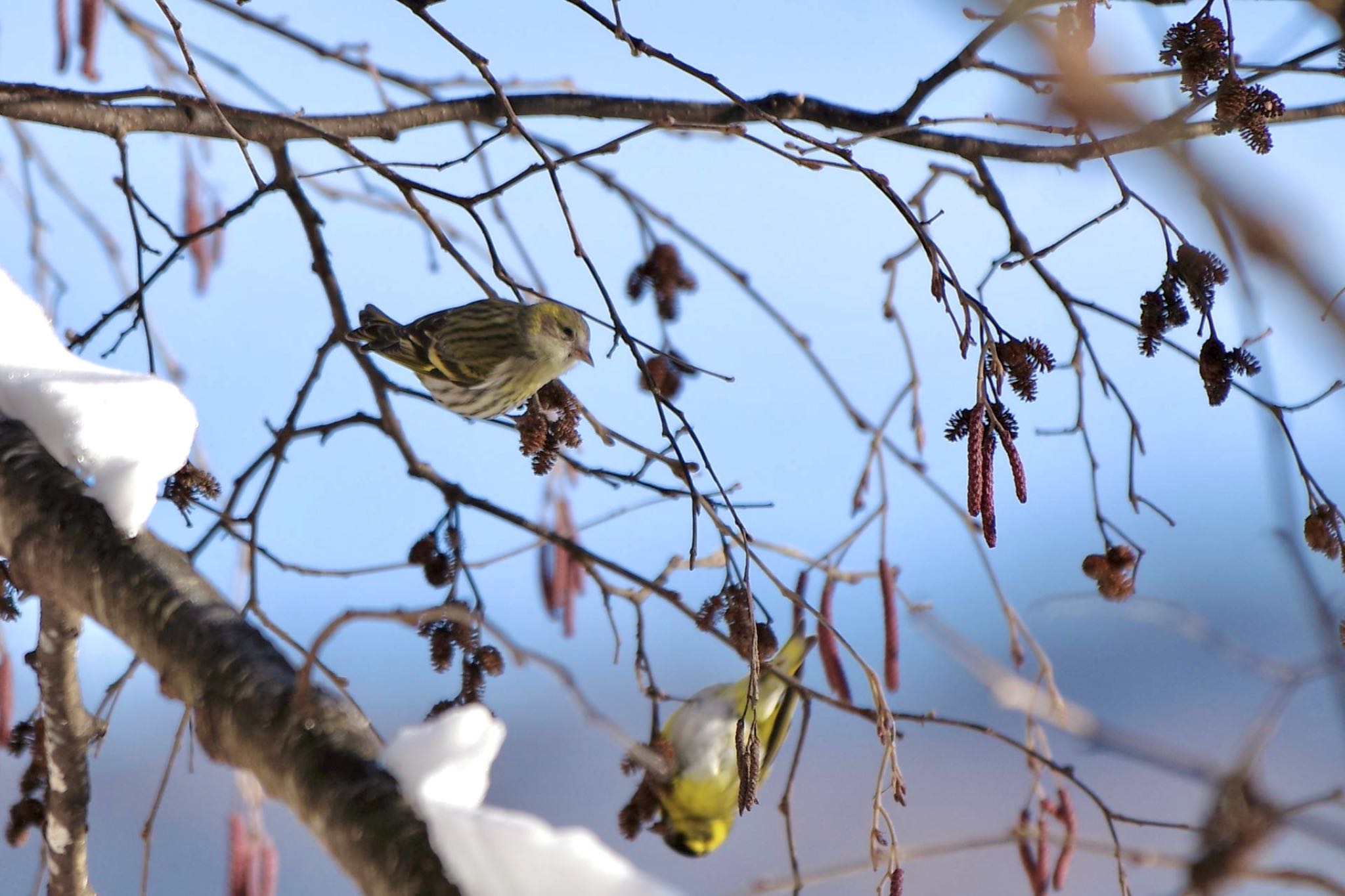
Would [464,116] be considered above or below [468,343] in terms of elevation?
→ below

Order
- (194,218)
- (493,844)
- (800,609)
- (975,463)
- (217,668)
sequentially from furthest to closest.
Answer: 1. (194,218)
2. (800,609)
3. (975,463)
4. (217,668)
5. (493,844)

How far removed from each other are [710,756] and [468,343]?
36.1 inches

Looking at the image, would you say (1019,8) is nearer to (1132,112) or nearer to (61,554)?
(1132,112)

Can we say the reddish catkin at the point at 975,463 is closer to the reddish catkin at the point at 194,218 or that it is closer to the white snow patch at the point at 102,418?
the white snow patch at the point at 102,418

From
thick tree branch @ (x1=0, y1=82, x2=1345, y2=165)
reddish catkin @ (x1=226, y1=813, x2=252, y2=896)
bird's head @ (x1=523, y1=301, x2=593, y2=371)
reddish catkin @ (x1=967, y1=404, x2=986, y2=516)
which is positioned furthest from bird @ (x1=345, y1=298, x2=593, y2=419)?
reddish catkin @ (x1=967, y1=404, x2=986, y2=516)

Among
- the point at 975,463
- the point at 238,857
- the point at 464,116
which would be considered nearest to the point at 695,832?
the point at 238,857

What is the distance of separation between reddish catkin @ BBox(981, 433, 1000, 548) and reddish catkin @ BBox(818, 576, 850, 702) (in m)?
0.35

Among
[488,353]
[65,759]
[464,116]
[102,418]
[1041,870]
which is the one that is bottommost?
[1041,870]

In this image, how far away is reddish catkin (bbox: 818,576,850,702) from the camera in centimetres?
118

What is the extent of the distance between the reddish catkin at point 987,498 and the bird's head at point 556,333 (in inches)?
39.5

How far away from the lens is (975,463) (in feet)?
2.70

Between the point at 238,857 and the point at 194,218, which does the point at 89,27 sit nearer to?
the point at 194,218

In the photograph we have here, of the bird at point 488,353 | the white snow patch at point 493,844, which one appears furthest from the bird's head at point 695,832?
the white snow patch at point 493,844

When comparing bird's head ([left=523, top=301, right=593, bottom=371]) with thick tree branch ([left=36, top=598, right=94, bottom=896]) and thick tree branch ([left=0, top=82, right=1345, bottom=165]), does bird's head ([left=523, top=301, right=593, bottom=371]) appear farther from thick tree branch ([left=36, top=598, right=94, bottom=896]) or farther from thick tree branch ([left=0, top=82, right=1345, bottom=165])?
thick tree branch ([left=36, top=598, right=94, bottom=896])
